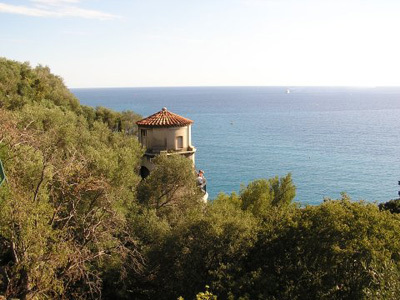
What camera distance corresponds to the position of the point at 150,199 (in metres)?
21.9

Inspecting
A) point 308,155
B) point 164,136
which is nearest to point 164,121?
point 164,136

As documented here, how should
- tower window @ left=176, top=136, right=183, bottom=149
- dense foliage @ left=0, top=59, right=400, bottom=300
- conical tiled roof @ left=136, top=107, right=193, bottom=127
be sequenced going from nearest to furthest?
dense foliage @ left=0, top=59, right=400, bottom=300 < conical tiled roof @ left=136, top=107, right=193, bottom=127 < tower window @ left=176, top=136, right=183, bottom=149

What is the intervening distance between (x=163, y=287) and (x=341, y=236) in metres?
6.94

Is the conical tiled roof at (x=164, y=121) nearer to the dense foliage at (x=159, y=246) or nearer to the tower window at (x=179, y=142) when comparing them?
the tower window at (x=179, y=142)

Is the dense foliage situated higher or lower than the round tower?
lower

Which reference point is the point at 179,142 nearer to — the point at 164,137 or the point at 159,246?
the point at 164,137

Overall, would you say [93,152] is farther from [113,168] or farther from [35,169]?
[35,169]

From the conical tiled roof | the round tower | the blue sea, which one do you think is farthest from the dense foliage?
the blue sea

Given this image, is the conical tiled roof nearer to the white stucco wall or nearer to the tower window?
the white stucco wall

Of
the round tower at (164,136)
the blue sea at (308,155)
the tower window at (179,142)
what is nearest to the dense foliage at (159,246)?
the round tower at (164,136)

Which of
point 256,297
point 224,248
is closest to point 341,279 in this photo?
point 256,297

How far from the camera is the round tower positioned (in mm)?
26469

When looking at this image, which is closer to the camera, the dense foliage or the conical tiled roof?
the dense foliage

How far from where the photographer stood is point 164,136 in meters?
26.6
